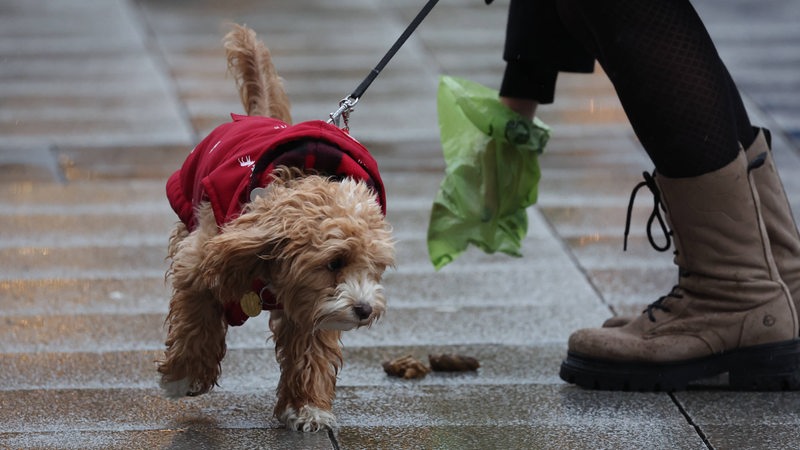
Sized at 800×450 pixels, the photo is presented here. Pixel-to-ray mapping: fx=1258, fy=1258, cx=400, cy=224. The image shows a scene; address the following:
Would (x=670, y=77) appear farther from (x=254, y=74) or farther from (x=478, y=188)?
(x=254, y=74)

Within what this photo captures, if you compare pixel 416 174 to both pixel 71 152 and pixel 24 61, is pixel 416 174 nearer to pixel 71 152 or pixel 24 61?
pixel 71 152

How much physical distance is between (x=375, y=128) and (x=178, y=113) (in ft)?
4.11

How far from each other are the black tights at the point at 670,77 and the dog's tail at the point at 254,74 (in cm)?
108

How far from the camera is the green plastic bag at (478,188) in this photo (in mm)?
4723

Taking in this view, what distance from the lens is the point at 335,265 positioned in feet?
10.7

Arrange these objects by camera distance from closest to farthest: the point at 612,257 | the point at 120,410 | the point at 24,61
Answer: the point at 120,410 → the point at 612,257 → the point at 24,61

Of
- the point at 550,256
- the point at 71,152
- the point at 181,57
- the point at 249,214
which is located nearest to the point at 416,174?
the point at 550,256

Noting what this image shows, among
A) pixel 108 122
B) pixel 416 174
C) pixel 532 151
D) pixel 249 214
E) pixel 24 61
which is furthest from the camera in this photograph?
pixel 24 61

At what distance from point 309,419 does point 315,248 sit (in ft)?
2.14

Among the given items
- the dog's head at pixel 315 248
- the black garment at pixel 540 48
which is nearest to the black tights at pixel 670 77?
the black garment at pixel 540 48

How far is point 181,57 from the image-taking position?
365 inches

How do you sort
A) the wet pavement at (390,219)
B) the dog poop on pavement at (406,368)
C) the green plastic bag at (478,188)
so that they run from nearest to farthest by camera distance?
the wet pavement at (390,219), the dog poop on pavement at (406,368), the green plastic bag at (478,188)

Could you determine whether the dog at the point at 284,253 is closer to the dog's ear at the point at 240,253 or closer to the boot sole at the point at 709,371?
the dog's ear at the point at 240,253

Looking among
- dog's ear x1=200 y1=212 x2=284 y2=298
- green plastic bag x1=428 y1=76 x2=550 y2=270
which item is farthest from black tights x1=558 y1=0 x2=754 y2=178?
dog's ear x1=200 y1=212 x2=284 y2=298
